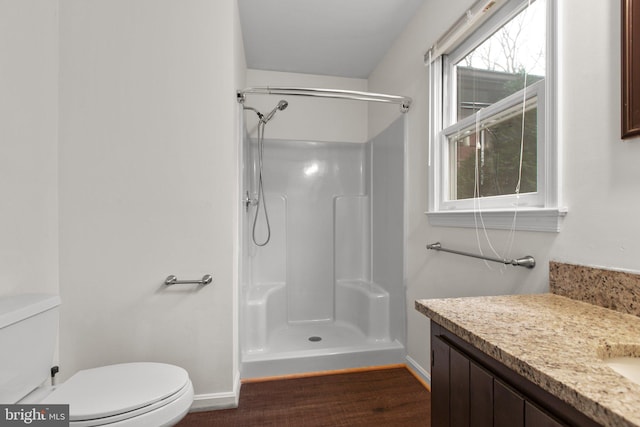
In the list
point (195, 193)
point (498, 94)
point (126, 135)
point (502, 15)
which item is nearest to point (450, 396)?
point (498, 94)

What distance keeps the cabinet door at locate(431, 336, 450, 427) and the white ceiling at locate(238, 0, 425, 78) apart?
212 cm

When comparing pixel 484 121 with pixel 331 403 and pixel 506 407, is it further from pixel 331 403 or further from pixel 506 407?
pixel 331 403

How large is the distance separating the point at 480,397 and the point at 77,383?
4.95 ft

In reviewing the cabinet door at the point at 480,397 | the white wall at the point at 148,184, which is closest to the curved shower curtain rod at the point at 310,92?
the white wall at the point at 148,184

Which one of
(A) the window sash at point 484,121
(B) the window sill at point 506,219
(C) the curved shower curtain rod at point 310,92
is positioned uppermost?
(C) the curved shower curtain rod at point 310,92

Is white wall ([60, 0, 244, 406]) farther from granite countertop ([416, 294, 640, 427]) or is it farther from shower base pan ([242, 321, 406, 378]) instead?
granite countertop ([416, 294, 640, 427])

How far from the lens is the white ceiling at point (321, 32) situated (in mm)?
2164

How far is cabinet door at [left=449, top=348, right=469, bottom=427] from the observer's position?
0.86 m

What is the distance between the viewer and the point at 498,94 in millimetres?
1560

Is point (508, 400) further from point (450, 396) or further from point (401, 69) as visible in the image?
point (401, 69)

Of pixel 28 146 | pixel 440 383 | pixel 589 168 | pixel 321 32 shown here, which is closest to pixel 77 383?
pixel 28 146

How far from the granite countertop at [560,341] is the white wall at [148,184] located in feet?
4.26

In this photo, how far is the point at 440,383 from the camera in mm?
984

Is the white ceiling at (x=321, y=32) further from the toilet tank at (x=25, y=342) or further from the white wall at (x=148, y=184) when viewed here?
the toilet tank at (x=25, y=342)
